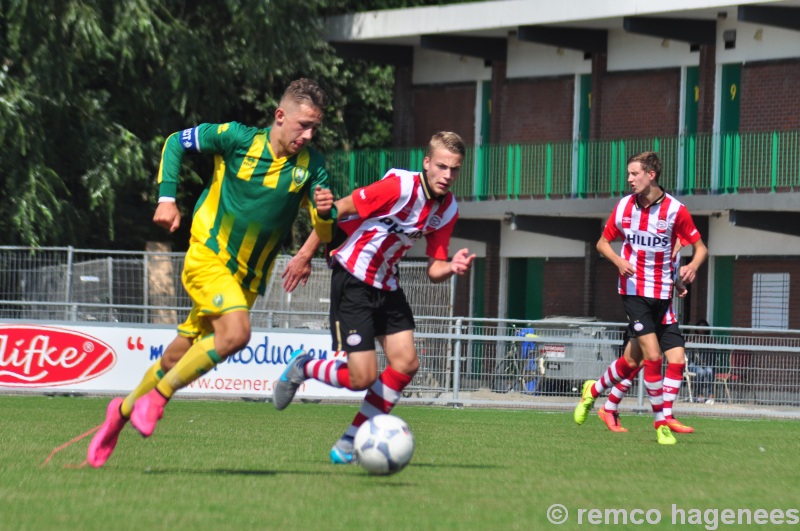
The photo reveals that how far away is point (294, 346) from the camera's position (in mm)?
20203

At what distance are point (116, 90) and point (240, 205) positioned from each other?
2138 centimetres

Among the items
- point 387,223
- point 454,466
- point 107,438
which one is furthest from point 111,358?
point 107,438

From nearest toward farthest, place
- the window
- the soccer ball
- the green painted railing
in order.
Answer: the soccer ball → the green painted railing → the window

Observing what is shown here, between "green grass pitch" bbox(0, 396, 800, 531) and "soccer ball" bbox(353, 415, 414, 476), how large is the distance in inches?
3.4

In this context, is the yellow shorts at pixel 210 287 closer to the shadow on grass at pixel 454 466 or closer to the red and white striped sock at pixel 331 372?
the red and white striped sock at pixel 331 372

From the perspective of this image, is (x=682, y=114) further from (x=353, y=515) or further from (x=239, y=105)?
(x=353, y=515)

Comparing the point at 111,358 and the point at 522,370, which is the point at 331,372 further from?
the point at 522,370

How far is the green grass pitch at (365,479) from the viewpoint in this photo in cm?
667

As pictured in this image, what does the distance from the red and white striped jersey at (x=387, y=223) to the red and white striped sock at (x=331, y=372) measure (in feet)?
1.83

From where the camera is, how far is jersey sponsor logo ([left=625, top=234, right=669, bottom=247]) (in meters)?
13.2

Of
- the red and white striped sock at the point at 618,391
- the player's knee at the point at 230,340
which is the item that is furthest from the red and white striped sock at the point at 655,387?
the player's knee at the point at 230,340

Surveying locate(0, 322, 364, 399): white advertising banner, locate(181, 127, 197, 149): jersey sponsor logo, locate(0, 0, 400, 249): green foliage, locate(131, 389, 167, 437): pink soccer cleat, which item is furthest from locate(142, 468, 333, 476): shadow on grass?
locate(0, 0, 400, 249): green foliage

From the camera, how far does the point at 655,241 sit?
13.2 meters

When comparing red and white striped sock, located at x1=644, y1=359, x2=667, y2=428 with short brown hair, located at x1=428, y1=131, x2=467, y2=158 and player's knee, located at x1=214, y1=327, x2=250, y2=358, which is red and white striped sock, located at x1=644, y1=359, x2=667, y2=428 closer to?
short brown hair, located at x1=428, y1=131, x2=467, y2=158
